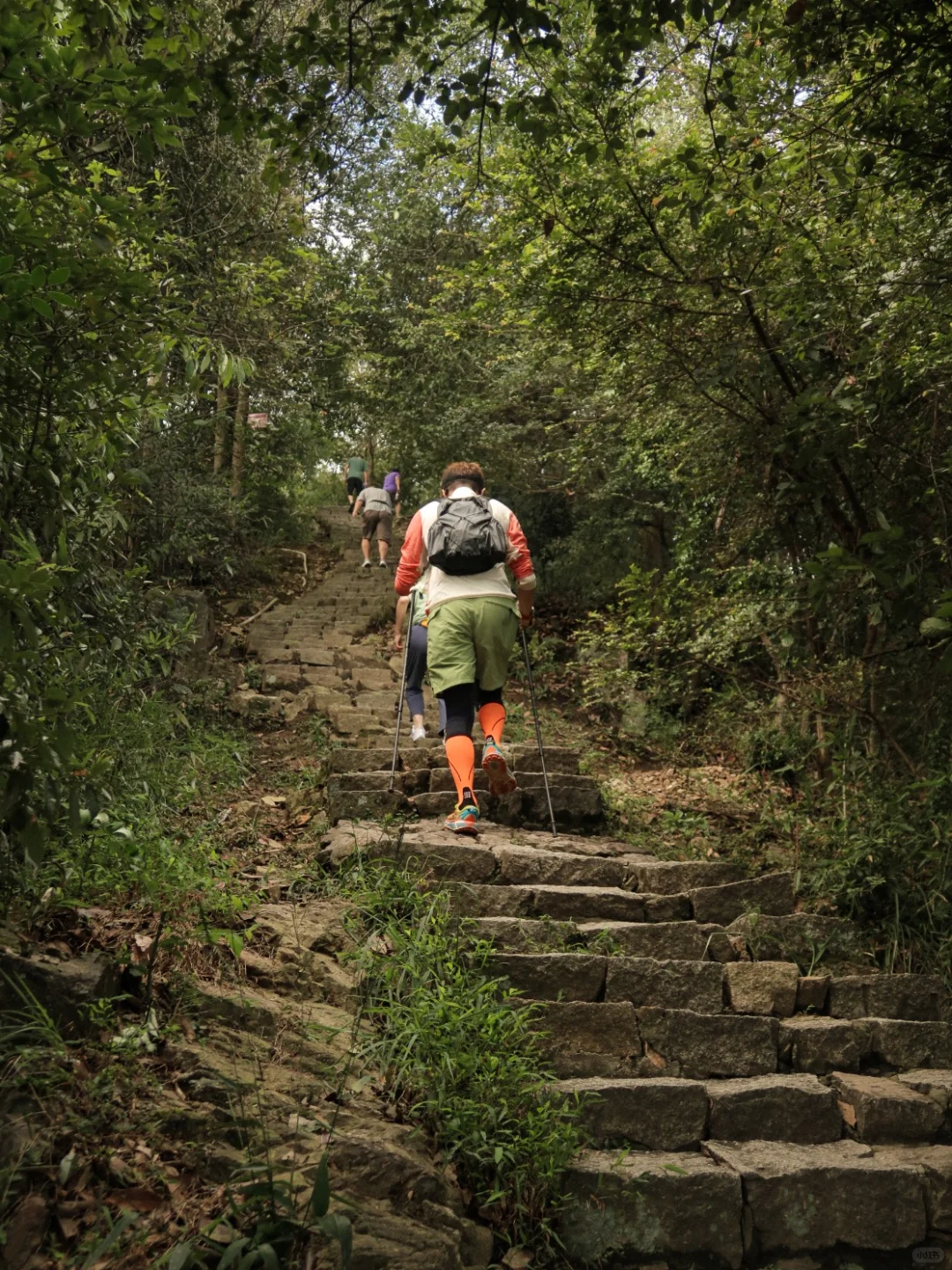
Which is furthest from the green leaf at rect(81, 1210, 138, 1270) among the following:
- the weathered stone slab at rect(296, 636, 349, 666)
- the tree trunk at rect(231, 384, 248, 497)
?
the tree trunk at rect(231, 384, 248, 497)

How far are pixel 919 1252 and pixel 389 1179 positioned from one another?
2.13 meters

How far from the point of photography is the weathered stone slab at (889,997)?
16.1 ft

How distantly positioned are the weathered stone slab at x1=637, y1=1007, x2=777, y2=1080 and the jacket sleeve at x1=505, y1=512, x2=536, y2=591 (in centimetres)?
256

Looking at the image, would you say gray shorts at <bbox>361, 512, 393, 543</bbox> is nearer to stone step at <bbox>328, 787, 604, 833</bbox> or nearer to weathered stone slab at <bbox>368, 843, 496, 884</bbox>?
stone step at <bbox>328, 787, 604, 833</bbox>

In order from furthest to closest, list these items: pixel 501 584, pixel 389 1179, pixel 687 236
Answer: pixel 687 236
pixel 501 584
pixel 389 1179

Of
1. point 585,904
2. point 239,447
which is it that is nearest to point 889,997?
point 585,904

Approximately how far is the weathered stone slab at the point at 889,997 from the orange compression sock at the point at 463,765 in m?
2.08

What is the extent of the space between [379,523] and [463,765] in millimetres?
10910

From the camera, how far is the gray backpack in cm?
572

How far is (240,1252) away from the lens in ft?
8.62

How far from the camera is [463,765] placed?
18.8ft

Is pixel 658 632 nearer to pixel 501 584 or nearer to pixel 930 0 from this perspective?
pixel 501 584

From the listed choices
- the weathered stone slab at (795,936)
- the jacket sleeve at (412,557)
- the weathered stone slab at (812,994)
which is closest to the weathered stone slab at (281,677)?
the jacket sleeve at (412,557)

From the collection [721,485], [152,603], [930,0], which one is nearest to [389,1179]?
[930,0]
